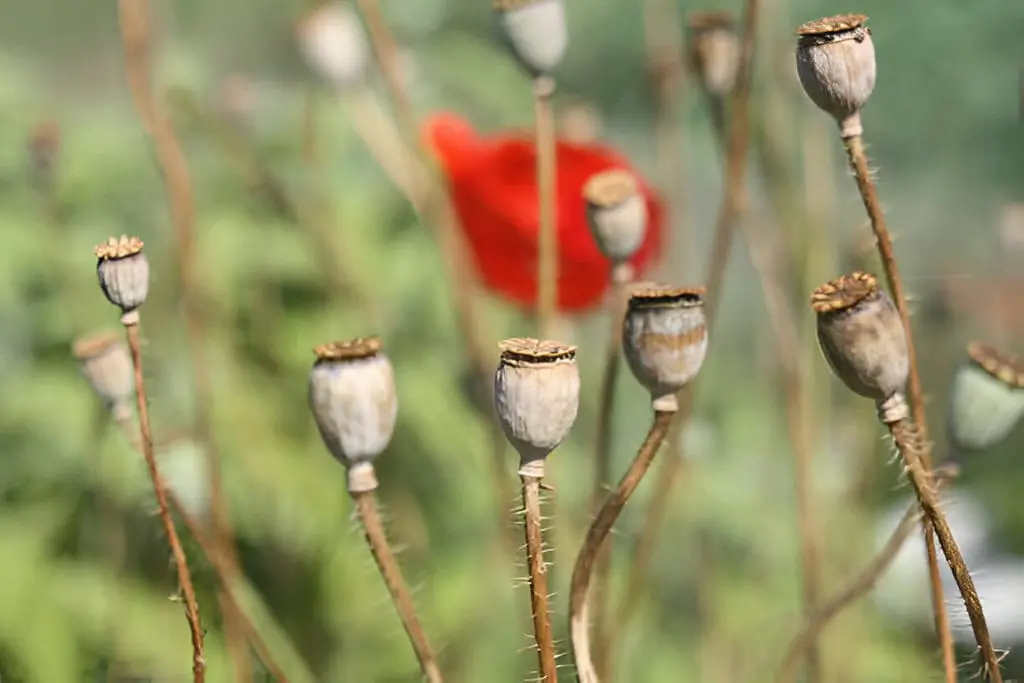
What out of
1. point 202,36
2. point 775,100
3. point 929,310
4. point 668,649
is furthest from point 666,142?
point 202,36

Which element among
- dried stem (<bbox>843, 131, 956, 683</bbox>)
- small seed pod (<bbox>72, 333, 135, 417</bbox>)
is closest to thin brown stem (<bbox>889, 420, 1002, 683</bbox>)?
dried stem (<bbox>843, 131, 956, 683</bbox>)

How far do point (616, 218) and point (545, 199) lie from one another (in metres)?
0.07

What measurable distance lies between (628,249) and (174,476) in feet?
0.78

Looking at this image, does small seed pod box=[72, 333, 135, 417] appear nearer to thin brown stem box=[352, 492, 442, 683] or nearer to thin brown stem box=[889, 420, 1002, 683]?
thin brown stem box=[352, 492, 442, 683]

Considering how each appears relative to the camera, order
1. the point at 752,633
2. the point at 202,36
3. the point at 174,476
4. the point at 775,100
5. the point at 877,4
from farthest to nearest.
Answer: the point at 202,36, the point at 877,4, the point at 752,633, the point at 775,100, the point at 174,476

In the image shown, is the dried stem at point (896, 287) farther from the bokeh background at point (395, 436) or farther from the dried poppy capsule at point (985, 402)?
the bokeh background at point (395, 436)

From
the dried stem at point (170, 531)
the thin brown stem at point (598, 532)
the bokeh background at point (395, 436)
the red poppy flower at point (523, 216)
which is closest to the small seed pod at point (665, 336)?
the thin brown stem at point (598, 532)

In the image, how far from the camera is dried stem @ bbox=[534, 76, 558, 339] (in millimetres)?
385

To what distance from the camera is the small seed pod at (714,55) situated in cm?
42

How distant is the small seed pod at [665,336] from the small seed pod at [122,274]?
0.37 ft

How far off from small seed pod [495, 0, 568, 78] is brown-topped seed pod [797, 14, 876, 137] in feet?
0.41

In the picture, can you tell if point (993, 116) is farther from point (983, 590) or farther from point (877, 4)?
point (983, 590)

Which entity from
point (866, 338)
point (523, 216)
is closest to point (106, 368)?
point (866, 338)

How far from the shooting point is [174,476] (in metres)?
0.49
